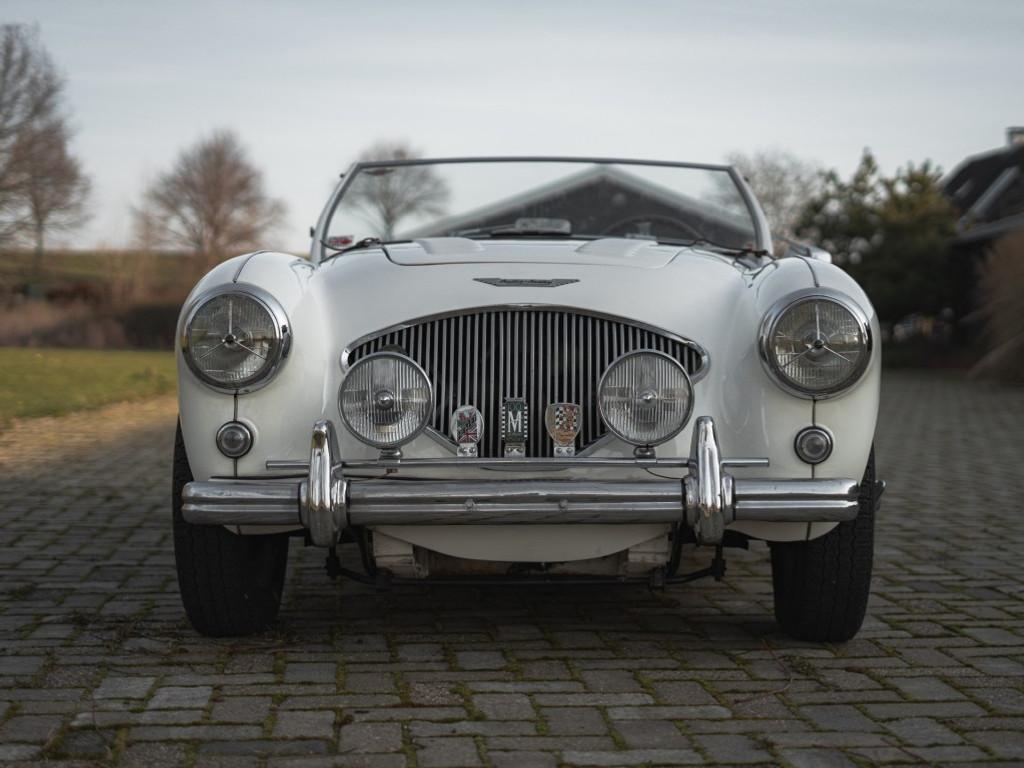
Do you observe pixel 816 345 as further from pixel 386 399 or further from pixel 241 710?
pixel 241 710

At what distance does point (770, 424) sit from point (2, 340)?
32.1 m

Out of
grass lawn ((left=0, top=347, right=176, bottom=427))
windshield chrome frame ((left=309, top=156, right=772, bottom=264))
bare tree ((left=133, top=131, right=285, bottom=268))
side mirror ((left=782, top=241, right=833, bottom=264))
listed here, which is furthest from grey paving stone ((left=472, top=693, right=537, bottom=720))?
bare tree ((left=133, top=131, right=285, bottom=268))

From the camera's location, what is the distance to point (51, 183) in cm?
3781

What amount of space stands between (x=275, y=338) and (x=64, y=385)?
1318cm

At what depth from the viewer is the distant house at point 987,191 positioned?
97.3ft

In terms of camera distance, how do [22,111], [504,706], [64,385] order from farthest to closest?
[22,111] < [64,385] < [504,706]

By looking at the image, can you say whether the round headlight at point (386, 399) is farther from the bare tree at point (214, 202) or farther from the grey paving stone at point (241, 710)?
the bare tree at point (214, 202)

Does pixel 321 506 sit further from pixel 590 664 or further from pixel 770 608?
pixel 770 608

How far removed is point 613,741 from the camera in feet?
8.75

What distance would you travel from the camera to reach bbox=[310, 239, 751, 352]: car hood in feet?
10.7

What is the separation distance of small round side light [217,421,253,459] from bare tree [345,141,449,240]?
168 cm

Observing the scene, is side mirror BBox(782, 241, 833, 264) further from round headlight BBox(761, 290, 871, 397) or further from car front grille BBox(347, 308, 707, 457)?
car front grille BBox(347, 308, 707, 457)

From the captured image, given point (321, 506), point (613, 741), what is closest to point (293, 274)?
point (321, 506)

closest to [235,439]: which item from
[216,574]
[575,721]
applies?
[216,574]
